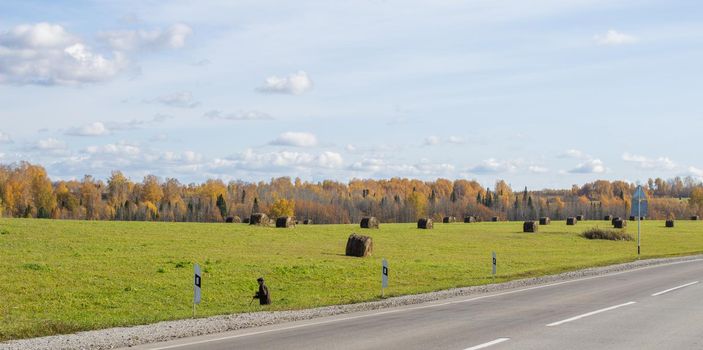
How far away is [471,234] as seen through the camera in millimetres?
74500

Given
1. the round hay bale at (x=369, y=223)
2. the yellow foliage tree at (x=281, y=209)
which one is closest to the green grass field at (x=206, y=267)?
the round hay bale at (x=369, y=223)

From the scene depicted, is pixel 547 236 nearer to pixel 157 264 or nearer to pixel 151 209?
pixel 157 264

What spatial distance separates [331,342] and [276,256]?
28044 millimetres

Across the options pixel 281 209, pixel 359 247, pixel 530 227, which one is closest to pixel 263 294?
pixel 359 247

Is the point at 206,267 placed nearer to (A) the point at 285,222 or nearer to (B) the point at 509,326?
(B) the point at 509,326

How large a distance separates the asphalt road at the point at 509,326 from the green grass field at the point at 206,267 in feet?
12.1

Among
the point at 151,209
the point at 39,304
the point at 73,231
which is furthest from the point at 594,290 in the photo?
the point at 151,209

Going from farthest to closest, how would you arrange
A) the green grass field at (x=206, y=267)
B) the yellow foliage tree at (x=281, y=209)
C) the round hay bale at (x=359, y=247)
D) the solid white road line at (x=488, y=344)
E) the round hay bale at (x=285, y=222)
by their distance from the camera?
the yellow foliage tree at (x=281, y=209)
the round hay bale at (x=285, y=222)
the round hay bale at (x=359, y=247)
the green grass field at (x=206, y=267)
the solid white road line at (x=488, y=344)

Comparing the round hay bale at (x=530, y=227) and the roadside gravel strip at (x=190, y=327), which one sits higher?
the round hay bale at (x=530, y=227)

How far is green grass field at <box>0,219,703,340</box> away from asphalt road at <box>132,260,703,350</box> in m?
3.68

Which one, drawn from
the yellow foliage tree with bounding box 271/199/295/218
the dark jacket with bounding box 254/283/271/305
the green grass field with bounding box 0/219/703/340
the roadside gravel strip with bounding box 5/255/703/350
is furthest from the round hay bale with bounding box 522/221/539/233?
the yellow foliage tree with bounding box 271/199/295/218

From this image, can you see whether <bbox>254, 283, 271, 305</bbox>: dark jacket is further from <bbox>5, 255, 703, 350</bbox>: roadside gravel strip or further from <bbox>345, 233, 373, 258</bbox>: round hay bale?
<bbox>345, 233, 373, 258</bbox>: round hay bale

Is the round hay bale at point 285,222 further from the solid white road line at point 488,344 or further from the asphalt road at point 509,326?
the solid white road line at point 488,344

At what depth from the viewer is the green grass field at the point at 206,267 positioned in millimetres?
25266
